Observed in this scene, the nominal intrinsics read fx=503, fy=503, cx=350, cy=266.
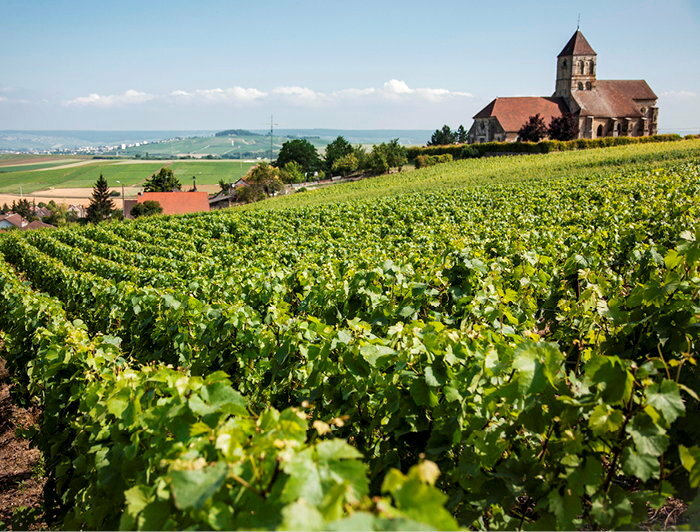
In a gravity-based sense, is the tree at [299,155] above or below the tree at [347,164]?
above

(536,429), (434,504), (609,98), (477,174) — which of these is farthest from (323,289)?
(609,98)

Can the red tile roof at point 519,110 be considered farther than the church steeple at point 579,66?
No

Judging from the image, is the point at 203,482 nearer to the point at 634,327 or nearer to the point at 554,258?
the point at 634,327

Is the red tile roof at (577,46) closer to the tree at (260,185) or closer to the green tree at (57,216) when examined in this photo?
the tree at (260,185)

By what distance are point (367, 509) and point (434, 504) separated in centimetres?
25

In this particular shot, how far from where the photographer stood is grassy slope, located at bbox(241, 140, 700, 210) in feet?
136

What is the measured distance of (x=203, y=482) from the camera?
146 centimetres

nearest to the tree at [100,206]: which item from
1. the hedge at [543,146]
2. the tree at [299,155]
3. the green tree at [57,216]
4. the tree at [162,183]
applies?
the green tree at [57,216]

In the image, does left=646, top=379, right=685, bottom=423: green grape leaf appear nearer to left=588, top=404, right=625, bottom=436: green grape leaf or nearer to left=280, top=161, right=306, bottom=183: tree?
left=588, top=404, right=625, bottom=436: green grape leaf

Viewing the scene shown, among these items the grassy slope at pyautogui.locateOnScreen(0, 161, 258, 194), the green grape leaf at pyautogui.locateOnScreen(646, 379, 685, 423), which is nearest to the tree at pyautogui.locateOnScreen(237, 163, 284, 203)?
the green grape leaf at pyautogui.locateOnScreen(646, 379, 685, 423)

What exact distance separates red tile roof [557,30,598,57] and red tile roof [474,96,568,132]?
8748 mm

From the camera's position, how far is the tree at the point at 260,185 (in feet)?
251

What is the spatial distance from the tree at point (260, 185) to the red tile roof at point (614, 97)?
53741 millimetres

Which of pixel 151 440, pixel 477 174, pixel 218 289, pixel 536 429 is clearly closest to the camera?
pixel 536 429
